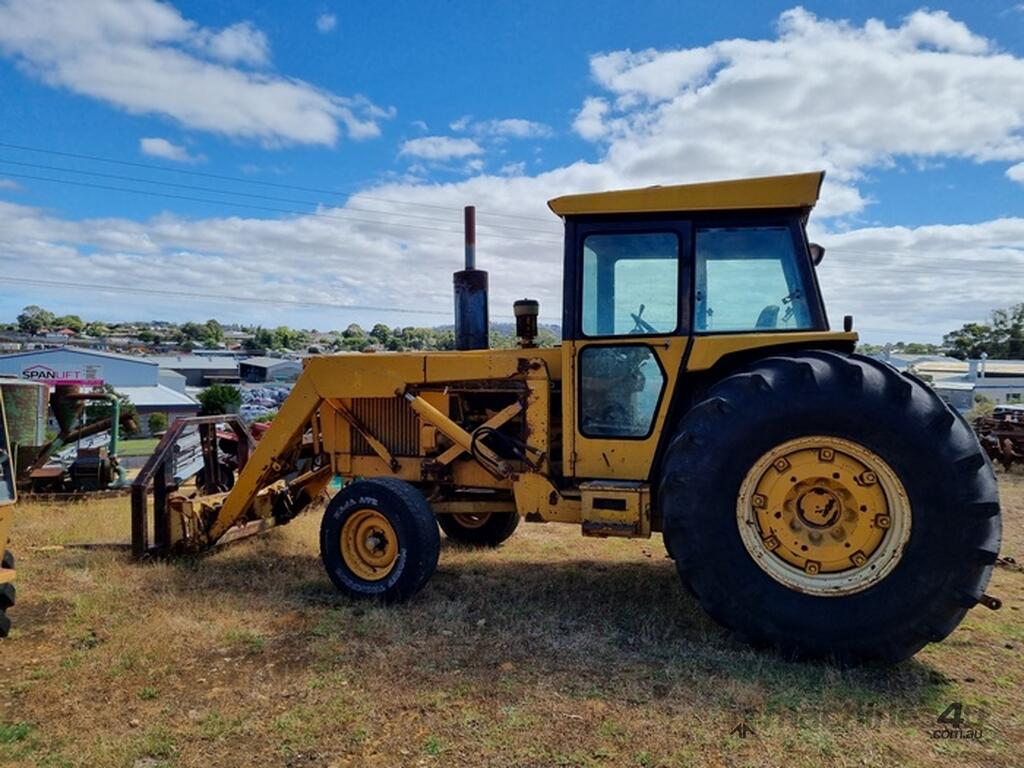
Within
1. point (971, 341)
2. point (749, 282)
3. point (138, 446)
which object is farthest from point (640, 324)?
point (971, 341)

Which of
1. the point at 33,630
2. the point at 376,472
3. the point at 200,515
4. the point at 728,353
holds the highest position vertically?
the point at 728,353

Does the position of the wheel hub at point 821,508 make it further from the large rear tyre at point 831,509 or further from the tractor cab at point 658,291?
the tractor cab at point 658,291

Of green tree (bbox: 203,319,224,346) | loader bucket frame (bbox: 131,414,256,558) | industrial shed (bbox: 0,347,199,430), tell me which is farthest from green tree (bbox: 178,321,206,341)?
loader bucket frame (bbox: 131,414,256,558)

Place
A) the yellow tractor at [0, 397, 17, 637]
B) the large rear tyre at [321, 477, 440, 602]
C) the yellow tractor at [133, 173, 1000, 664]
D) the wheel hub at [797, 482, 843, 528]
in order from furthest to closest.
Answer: the large rear tyre at [321, 477, 440, 602], the yellow tractor at [0, 397, 17, 637], the wheel hub at [797, 482, 843, 528], the yellow tractor at [133, 173, 1000, 664]

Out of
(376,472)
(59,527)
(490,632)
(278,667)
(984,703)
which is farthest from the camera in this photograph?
(59,527)

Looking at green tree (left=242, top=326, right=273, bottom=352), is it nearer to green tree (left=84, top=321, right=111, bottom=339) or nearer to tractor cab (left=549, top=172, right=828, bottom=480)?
green tree (left=84, top=321, right=111, bottom=339)

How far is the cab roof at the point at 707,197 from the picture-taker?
14.5 feet

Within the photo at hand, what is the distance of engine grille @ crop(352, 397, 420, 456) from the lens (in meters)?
5.97

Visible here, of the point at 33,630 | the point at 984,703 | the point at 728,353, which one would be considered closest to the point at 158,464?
the point at 33,630

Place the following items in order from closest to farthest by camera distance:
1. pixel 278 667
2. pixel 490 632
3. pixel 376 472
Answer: pixel 278 667 < pixel 490 632 < pixel 376 472

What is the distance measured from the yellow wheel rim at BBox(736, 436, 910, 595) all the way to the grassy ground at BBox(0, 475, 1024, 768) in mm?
507

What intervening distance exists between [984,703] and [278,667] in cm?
352

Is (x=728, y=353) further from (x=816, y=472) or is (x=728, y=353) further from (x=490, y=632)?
(x=490, y=632)

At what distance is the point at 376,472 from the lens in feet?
19.9
